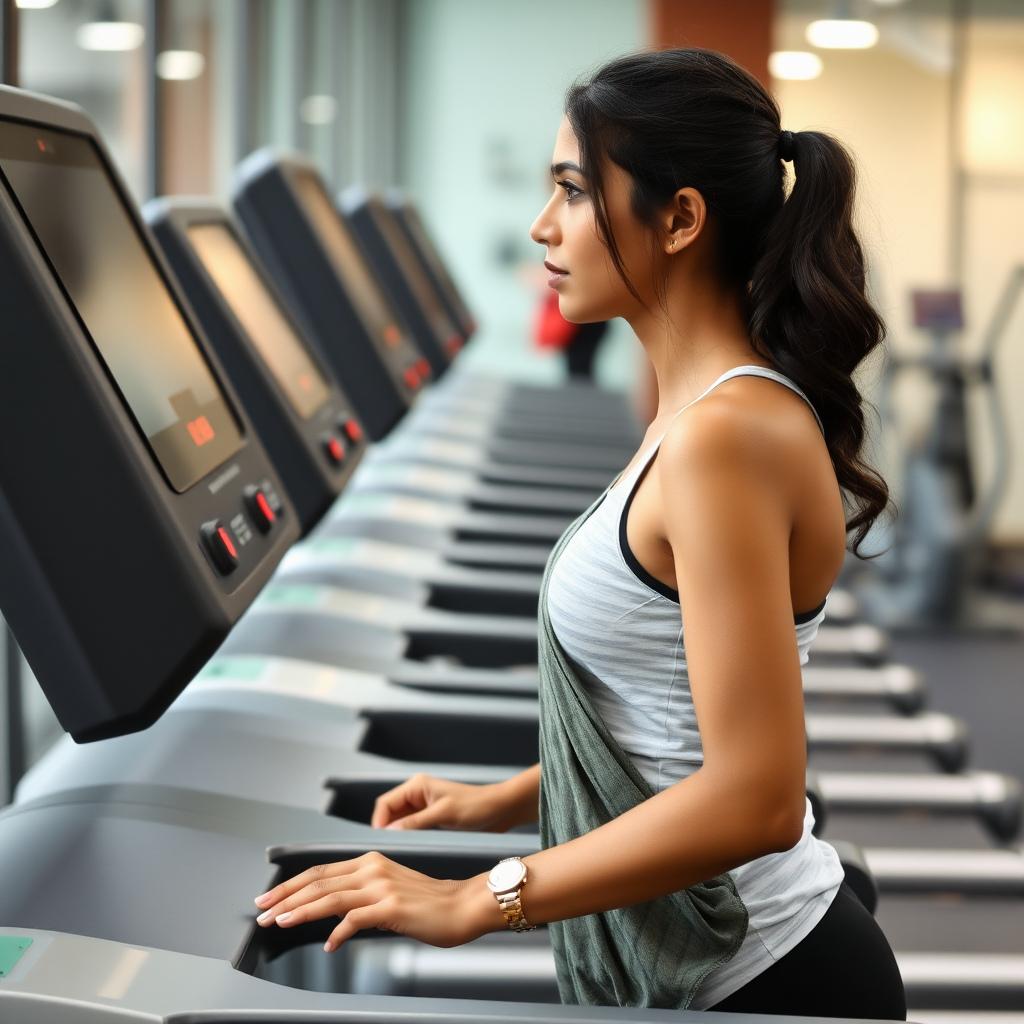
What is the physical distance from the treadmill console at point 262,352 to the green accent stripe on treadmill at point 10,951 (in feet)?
2.97

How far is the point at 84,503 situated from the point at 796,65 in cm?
763

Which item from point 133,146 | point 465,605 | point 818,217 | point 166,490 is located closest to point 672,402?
point 818,217

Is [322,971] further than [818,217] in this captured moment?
Yes

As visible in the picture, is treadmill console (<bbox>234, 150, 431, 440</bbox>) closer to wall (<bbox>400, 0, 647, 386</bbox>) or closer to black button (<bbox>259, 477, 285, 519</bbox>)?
black button (<bbox>259, 477, 285, 519</bbox>)

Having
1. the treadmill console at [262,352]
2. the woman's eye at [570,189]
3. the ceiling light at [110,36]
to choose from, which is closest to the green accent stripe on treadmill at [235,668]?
the treadmill console at [262,352]

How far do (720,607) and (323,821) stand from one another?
0.52 m

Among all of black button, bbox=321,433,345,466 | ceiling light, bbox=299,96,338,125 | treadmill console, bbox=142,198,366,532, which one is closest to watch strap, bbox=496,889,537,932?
treadmill console, bbox=142,198,366,532

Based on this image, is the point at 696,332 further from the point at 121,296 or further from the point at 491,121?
the point at 491,121

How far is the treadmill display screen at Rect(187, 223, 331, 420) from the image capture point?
5.88 ft

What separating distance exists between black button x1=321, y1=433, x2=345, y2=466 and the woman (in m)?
0.80

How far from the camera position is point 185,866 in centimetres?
107

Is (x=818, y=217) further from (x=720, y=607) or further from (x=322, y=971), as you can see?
(x=322, y=971)

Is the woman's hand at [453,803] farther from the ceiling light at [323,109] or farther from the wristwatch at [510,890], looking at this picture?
the ceiling light at [323,109]

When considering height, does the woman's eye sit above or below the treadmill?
above
